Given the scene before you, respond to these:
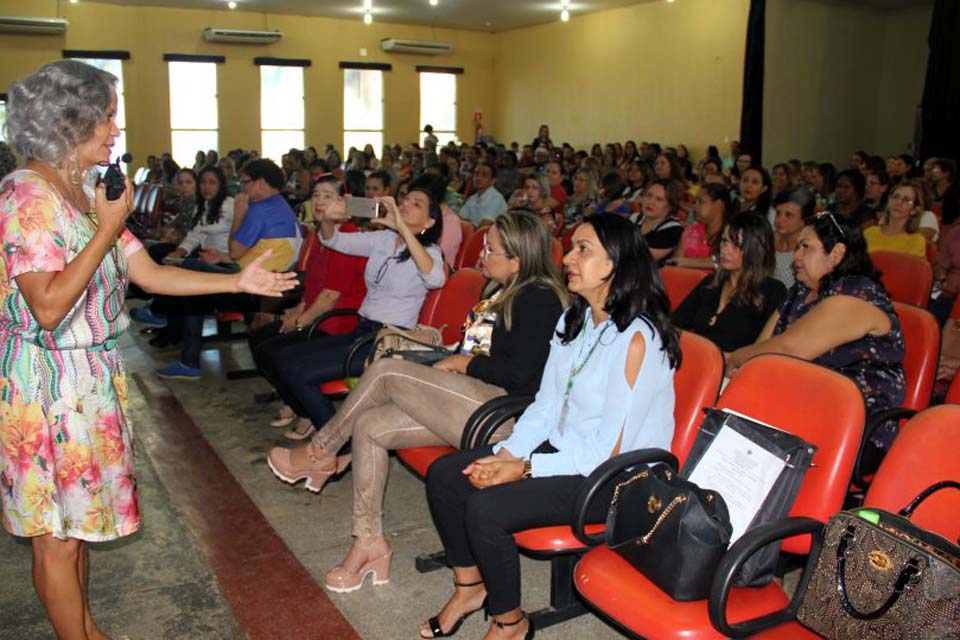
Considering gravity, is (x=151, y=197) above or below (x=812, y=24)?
below

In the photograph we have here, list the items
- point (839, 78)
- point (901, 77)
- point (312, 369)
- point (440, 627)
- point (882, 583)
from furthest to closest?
1. point (901, 77)
2. point (839, 78)
3. point (312, 369)
4. point (440, 627)
5. point (882, 583)

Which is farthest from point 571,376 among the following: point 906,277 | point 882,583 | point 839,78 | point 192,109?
point 192,109

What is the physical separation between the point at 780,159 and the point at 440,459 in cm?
1240

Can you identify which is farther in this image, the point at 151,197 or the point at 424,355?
the point at 151,197

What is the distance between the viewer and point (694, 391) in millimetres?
2295

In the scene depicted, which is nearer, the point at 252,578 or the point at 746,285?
the point at 252,578

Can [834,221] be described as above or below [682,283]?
above

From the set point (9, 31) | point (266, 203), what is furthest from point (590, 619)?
point (9, 31)

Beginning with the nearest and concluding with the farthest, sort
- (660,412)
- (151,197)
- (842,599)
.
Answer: (842,599)
(660,412)
(151,197)

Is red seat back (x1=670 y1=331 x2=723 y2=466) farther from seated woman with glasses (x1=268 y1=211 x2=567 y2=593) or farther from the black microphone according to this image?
the black microphone

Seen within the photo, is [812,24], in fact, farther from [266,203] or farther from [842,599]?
[842,599]

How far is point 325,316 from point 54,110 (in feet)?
7.05

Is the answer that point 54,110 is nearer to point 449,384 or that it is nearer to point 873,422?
point 449,384

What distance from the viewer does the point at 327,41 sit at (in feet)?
56.2
